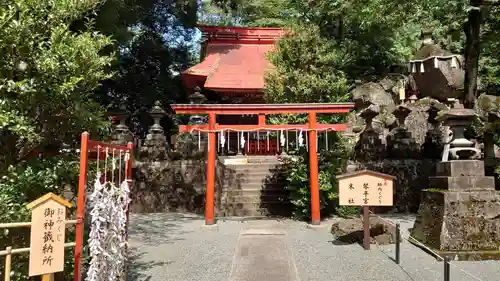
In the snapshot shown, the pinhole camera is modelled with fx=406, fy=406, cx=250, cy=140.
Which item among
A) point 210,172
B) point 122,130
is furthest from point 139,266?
point 122,130

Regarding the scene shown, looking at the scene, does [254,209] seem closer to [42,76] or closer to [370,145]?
[370,145]

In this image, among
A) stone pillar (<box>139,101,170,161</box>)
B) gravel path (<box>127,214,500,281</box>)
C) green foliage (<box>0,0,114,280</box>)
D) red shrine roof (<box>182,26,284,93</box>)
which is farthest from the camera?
red shrine roof (<box>182,26,284,93</box>)

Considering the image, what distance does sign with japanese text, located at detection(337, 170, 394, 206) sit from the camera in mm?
7887

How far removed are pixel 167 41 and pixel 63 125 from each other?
20652 millimetres

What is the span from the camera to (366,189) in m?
7.93

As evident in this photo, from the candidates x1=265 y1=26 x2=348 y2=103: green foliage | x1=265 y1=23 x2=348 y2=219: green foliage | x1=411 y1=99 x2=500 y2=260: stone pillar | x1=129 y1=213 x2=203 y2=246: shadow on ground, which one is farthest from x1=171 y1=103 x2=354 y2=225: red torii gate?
x1=265 y1=26 x2=348 y2=103: green foliage

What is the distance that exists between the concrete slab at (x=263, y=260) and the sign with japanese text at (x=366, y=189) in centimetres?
157

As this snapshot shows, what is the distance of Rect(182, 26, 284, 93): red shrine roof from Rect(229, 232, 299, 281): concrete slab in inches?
387

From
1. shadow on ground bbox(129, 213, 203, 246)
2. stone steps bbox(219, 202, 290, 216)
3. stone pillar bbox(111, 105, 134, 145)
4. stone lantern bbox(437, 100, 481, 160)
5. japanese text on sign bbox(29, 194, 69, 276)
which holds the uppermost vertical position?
stone pillar bbox(111, 105, 134, 145)

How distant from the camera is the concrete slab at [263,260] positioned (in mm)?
5992

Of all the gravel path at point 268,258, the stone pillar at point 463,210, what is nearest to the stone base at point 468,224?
the stone pillar at point 463,210

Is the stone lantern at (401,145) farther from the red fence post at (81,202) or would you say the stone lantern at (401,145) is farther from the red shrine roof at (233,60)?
the red fence post at (81,202)

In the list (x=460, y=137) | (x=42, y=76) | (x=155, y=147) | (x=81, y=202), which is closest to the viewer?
(x=81, y=202)

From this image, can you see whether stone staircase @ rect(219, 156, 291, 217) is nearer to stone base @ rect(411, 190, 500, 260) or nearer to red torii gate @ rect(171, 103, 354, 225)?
red torii gate @ rect(171, 103, 354, 225)
